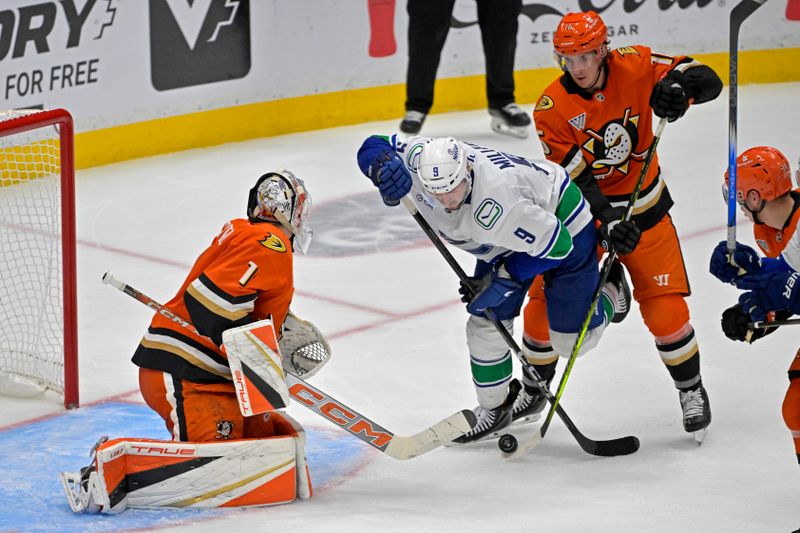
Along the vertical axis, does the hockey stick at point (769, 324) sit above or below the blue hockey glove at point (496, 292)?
above

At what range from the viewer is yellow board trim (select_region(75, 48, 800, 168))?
22.4ft

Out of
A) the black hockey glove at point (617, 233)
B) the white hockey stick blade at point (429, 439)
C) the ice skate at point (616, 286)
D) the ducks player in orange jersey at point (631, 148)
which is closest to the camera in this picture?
the white hockey stick blade at point (429, 439)

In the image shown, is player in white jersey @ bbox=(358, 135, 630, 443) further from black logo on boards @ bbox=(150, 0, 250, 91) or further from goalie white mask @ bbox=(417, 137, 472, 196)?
black logo on boards @ bbox=(150, 0, 250, 91)

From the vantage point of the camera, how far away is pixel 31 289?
167 inches

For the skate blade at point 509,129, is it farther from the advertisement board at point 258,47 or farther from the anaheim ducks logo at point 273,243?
the anaheim ducks logo at point 273,243

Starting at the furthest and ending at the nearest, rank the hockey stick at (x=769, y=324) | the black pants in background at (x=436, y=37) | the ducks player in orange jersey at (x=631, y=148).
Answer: the black pants in background at (x=436, y=37) → the ducks player in orange jersey at (x=631, y=148) → the hockey stick at (x=769, y=324)

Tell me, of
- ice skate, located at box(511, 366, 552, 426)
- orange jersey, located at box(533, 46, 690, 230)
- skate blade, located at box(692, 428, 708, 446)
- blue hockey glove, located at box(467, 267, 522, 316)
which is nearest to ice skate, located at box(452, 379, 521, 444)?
ice skate, located at box(511, 366, 552, 426)

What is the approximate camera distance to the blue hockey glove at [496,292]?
337cm

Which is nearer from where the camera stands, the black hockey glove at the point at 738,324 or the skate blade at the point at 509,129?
the black hockey glove at the point at 738,324

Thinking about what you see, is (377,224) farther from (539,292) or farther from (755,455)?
(755,455)

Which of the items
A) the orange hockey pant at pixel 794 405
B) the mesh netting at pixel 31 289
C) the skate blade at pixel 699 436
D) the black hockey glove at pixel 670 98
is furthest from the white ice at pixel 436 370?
the black hockey glove at pixel 670 98

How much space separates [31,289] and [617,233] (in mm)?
1859

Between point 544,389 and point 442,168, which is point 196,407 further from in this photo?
point 544,389

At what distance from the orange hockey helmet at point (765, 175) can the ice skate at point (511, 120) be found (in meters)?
4.06
